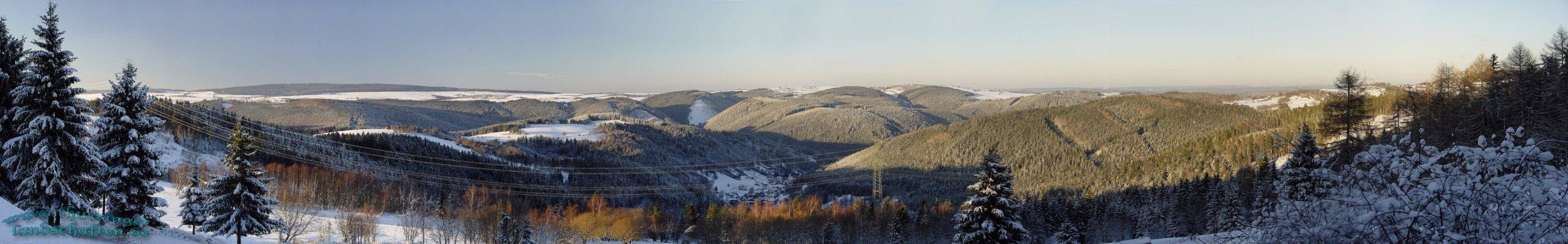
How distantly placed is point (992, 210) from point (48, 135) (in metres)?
33.3

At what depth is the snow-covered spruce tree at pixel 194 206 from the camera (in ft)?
101

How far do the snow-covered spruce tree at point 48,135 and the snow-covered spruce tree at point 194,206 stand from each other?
26.3 feet

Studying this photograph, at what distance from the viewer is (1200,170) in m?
86.3

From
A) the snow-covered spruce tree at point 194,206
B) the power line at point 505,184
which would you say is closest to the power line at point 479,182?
the power line at point 505,184

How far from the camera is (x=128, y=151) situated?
2516 centimetres

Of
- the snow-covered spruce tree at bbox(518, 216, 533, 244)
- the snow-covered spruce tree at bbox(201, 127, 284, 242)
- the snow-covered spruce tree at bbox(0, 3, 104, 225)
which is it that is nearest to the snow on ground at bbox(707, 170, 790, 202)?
the snow-covered spruce tree at bbox(518, 216, 533, 244)

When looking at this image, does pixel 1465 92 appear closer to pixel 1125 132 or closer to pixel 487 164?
pixel 1125 132

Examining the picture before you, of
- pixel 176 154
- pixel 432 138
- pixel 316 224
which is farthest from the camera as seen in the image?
pixel 432 138

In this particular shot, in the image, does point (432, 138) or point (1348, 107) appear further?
point (432, 138)

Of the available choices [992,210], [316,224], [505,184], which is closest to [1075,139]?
[505,184]

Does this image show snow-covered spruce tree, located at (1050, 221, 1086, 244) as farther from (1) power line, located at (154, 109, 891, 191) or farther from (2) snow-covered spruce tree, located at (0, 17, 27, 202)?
(1) power line, located at (154, 109, 891, 191)

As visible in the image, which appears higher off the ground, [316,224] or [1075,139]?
[316,224]

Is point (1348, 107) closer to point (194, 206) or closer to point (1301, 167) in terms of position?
point (1301, 167)

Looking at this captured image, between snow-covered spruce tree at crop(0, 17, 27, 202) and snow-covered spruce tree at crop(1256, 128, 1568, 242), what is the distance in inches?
1349
